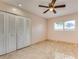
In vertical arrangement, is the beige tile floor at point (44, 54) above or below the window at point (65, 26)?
below

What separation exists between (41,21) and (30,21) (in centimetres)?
193

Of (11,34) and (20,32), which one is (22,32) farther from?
(11,34)

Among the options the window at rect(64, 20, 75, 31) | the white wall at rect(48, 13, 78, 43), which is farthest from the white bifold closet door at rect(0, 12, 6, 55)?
the window at rect(64, 20, 75, 31)

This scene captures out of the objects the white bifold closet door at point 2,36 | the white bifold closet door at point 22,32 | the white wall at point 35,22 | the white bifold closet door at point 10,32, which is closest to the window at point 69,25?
the white wall at point 35,22

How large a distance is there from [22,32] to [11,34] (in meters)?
0.90

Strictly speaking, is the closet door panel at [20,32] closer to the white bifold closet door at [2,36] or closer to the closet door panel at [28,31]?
the closet door panel at [28,31]

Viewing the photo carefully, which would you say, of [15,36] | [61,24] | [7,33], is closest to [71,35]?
[61,24]

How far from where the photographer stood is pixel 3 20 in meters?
3.87

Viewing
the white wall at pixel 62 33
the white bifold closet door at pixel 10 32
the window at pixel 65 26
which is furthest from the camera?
the window at pixel 65 26

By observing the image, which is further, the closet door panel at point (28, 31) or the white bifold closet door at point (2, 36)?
the closet door panel at point (28, 31)

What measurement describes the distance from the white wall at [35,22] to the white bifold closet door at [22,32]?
1.41 ft

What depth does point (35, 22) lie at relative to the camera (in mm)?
6566

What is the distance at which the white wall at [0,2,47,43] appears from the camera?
4.19 meters

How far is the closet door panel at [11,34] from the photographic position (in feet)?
13.7
